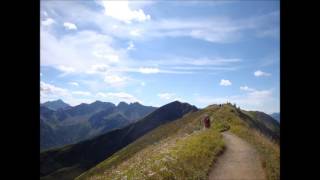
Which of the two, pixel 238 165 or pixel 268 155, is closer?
pixel 238 165

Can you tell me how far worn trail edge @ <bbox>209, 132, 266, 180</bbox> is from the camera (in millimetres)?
24062

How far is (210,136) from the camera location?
133 ft

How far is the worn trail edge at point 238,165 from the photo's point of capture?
2406cm

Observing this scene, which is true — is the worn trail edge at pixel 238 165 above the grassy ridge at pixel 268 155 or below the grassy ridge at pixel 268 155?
below

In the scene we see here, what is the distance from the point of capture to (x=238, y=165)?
2731 centimetres

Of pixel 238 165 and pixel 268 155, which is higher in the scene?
pixel 268 155

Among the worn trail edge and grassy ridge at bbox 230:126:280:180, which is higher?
grassy ridge at bbox 230:126:280:180
